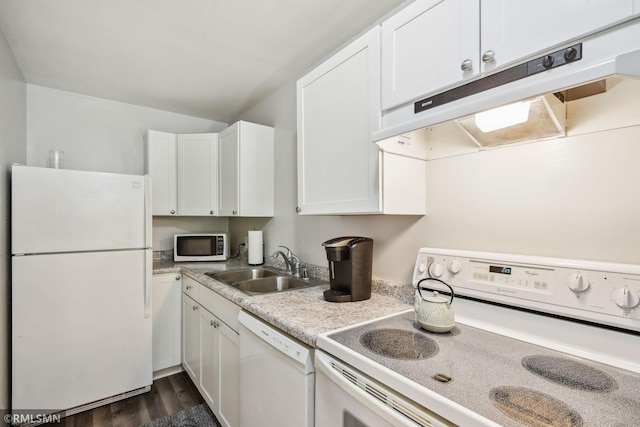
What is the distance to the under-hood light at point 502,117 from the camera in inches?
36.5

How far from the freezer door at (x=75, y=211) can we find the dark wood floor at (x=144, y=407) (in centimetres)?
109

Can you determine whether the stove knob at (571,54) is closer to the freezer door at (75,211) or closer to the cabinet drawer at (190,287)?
the cabinet drawer at (190,287)

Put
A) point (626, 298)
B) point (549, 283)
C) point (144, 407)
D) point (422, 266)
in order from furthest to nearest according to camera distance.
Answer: point (144, 407) < point (422, 266) < point (549, 283) < point (626, 298)

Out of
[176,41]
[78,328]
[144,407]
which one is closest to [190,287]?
[78,328]

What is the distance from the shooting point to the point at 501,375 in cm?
76

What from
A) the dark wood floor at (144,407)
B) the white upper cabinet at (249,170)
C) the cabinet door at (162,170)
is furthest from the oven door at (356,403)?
the cabinet door at (162,170)

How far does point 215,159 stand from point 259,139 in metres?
0.54

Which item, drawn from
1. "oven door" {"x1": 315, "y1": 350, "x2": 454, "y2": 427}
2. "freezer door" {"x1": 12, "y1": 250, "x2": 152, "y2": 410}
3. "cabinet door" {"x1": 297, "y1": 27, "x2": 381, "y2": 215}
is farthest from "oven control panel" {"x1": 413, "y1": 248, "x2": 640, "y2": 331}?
"freezer door" {"x1": 12, "y1": 250, "x2": 152, "y2": 410}

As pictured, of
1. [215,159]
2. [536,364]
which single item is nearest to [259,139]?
[215,159]

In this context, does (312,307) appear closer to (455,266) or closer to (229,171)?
(455,266)

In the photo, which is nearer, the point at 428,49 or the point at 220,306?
the point at 428,49

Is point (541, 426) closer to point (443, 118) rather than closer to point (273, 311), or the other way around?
point (443, 118)

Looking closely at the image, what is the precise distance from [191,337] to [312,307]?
4.48 ft

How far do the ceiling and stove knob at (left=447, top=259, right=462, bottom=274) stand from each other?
4.28 ft
